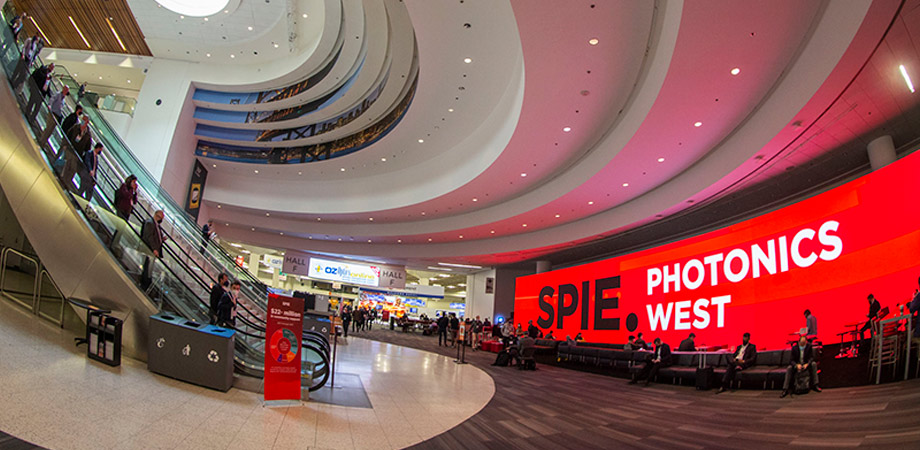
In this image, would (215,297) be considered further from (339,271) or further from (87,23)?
(339,271)

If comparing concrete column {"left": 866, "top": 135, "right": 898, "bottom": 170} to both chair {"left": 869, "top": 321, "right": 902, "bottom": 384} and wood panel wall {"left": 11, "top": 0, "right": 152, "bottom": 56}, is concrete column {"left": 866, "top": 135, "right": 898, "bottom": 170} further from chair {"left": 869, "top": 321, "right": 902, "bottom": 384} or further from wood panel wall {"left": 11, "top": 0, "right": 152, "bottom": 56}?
wood panel wall {"left": 11, "top": 0, "right": 152, "bottom": 56}

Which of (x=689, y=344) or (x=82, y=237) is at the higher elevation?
(x=82, y=237)

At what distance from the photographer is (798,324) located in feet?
28.1

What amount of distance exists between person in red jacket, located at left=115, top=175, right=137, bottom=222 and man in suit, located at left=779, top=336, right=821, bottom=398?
999cm

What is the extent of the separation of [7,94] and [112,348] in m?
3.97

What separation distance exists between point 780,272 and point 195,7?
18.8m

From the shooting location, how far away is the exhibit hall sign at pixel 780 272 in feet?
21.3

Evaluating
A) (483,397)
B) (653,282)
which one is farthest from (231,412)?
(653,282)

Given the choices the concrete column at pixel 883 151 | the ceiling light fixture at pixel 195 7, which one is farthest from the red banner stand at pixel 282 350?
the ceiling light fixture at pixel 195 7

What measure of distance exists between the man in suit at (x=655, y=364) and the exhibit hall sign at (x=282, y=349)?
741 centimetres

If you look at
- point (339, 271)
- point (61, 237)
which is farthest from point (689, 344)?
point (339, 271)

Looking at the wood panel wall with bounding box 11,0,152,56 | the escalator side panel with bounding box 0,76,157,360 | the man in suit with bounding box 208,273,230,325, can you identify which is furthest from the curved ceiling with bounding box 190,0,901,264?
the escalator side panel with bounding box 0,76,157,360

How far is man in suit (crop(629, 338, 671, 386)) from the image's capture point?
9320 mm

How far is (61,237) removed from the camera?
545 centimetres
